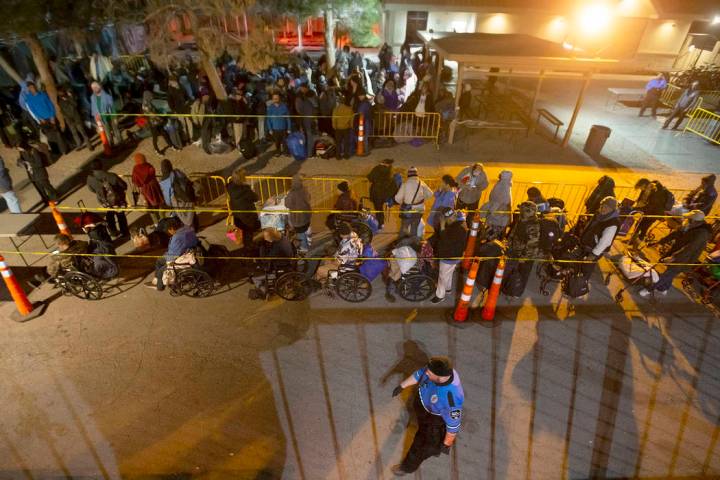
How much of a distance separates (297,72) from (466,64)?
672 cm

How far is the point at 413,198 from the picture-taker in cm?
752

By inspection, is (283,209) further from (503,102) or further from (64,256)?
(503,102)

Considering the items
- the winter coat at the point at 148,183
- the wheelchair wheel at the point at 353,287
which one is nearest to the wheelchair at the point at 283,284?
the wheelchair wheel at the point at 353,287

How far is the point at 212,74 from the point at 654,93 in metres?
16.5

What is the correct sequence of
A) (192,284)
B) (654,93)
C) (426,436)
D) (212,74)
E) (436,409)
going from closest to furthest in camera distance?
(436,409)
(426,436)
(192,284)
(212,74)
(654,93)

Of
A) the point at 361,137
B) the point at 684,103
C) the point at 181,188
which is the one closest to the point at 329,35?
the point at 361,137

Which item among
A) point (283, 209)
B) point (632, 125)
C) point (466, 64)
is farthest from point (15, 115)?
point (632, 125)

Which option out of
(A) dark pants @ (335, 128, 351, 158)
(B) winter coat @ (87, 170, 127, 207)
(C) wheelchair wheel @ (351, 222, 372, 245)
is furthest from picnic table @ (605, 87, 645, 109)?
(B) winter coat @ (87, 170, 127, 207)

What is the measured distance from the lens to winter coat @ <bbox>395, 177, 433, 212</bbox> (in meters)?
7.44

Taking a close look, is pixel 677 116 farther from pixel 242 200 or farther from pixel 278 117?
pixel 242 200

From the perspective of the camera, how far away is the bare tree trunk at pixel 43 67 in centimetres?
1111

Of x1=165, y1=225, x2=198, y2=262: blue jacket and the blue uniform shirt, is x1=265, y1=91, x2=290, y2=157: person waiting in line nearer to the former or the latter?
x1=165, y1=225, x2=198, y2=262: blue jacket

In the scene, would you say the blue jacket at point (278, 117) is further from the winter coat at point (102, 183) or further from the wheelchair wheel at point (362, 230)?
the wheelchair wheel at point (362, 230)

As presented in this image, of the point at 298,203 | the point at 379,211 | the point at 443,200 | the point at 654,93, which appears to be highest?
the point at 654,93
